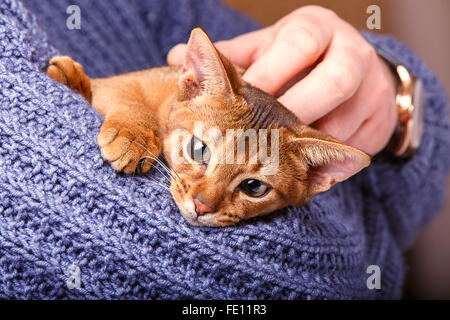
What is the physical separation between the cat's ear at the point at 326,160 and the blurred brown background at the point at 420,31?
11.1 inches

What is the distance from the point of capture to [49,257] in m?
0.59

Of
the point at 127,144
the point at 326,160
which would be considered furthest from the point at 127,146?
the point at 326,160

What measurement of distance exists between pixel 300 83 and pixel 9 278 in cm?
59

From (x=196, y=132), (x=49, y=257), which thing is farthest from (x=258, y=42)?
(x=49, y=257)

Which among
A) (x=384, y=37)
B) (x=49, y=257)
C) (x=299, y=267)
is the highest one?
(x=384, y=37)

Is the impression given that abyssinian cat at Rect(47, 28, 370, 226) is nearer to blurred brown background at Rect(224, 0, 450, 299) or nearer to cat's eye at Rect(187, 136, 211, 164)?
cat's eye at Rect(187, 136, 211, 164)

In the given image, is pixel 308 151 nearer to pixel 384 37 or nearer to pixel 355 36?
pixel 355 36

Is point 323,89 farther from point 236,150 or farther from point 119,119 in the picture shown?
point 119,119

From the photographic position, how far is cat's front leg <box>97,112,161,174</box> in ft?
2.13

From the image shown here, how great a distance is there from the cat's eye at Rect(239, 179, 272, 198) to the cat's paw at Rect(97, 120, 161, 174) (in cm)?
16

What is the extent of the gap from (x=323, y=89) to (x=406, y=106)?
367mm

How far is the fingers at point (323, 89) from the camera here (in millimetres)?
793

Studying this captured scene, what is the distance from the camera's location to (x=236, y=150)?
72cm

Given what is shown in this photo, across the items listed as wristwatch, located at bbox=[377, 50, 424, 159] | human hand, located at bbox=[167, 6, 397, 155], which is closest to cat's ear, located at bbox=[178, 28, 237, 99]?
human hand, located at bbox=[167, 6, 397, 155]
